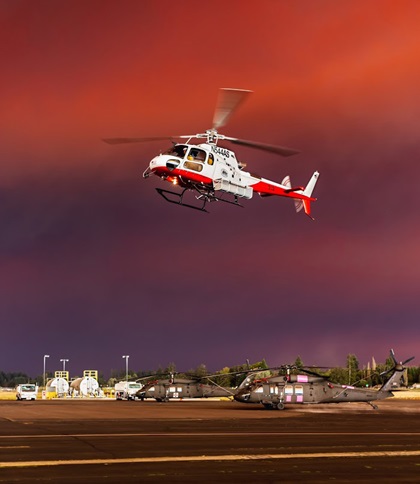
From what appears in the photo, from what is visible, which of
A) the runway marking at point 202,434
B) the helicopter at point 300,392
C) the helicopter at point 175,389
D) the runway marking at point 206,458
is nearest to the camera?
the runway marking at point 206,458

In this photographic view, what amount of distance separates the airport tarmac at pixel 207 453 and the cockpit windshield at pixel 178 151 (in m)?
22.1

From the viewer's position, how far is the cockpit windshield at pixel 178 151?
4931cm

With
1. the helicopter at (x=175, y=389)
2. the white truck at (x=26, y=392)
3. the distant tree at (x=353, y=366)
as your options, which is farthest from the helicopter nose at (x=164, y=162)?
the distant tree at (x=353, y=366)

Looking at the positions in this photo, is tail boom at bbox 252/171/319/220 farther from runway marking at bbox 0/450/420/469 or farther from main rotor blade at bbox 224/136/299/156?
runway marking at bbox 0/450/420/469

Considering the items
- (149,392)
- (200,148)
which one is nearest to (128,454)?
(200,148)

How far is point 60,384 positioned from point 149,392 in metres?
53.9

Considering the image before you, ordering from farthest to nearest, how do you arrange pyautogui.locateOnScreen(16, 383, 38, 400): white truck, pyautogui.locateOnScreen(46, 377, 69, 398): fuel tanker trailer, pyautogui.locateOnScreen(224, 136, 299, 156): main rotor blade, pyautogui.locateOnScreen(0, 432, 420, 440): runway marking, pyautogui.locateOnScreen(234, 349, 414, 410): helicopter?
pyautogui.locateOnScreen(46, 377, 69, 398): fuel tanker trailer < pyautogui.locateOnScreen(16, 383, 38, 400): white truck < pyautogui.locateOnScreen(234, 349, 414, 410): helicopter < pyautogui.locateOnScreen(224, 136, 299, 156): main rotor blade < pyautogui.locateOnScreen(0, 432, 420, 440): runway marking

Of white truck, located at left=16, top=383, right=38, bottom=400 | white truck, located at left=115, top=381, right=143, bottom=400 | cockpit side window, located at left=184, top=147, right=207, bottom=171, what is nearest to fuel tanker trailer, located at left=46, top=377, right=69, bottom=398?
white truck, located at left=16, top=383, right=38, bottom=400

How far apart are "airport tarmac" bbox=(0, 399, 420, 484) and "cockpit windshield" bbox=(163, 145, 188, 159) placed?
2206cm

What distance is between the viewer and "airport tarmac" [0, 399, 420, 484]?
53.0 ft

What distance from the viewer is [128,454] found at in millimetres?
19984

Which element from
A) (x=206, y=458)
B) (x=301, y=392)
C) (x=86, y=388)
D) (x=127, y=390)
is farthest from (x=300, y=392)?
(x=86, y=388)

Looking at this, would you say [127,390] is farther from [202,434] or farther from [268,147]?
[202,434]

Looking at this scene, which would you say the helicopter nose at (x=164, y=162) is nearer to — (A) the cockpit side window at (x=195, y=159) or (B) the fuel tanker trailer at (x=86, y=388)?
(A) the cockpit side window at (x=195, y=159)
